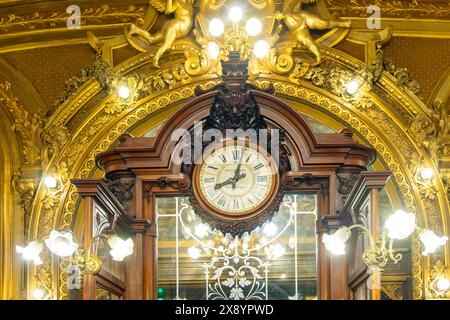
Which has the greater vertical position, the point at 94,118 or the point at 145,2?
the point at 145,2

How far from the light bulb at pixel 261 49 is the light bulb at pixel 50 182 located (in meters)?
1.96

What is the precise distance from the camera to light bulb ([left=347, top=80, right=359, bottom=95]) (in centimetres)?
1033

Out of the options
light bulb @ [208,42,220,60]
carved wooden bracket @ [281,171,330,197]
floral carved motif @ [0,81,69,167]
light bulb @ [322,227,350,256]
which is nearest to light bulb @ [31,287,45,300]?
floral carved motif @ [0,81,69,167]

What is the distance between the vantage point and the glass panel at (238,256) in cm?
854

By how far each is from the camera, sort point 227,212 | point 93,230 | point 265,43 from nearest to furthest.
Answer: point 93,230 < point 227,212 < point 265,43

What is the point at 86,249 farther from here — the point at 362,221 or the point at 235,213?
the point at 362,221

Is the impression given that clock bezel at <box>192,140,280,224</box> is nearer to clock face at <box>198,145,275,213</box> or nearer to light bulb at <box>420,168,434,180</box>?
clock face at <box>198,145,275,213</box>

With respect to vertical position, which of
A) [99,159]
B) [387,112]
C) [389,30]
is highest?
[389,30]

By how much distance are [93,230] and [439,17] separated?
4.04 m

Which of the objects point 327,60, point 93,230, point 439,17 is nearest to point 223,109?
point 93,230

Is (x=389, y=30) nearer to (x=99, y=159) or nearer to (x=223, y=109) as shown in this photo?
(x=223, y=109)

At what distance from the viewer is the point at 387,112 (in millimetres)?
10297

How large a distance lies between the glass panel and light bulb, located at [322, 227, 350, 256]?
0.64 metres

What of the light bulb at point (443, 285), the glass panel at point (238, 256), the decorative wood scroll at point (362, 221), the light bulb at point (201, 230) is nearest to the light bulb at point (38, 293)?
the glass panel at point (238, 256)
